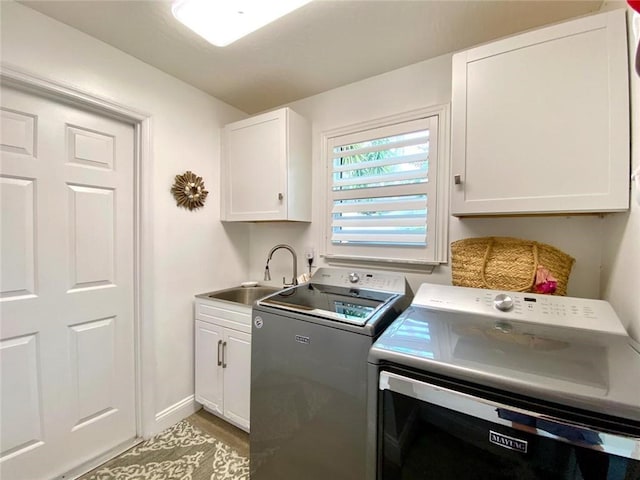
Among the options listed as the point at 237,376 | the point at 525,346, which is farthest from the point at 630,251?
the point at 237,376

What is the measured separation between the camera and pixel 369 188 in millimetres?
1846

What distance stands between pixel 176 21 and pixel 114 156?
0.87 metres

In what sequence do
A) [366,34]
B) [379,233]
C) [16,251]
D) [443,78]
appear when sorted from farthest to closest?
[379,233] → [443,78] → [366,34] → [16,251]

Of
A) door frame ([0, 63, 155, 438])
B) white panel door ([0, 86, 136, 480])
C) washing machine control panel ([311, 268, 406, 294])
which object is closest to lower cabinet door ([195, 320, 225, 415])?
door frame ([0, 63, 155, 438])

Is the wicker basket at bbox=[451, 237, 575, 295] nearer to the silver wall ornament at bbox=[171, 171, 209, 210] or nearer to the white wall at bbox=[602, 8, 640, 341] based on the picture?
the white wall at bbox=[602, 8, 640, 341]

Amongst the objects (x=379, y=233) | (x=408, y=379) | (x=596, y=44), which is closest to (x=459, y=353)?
(x=408, y=379)

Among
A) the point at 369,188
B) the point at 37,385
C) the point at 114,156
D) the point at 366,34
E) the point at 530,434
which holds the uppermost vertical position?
the point at 366,34

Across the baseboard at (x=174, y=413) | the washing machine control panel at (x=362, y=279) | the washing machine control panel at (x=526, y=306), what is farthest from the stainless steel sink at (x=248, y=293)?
the washing machine control panel at (x=526, y=306)

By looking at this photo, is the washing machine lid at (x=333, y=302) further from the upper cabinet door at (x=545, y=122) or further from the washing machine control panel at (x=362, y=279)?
the upper cabinet door at (x=545, y=122)

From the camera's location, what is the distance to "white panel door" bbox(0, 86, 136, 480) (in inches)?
51.9

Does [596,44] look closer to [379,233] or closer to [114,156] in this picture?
[379,233]

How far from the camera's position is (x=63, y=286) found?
1482 mm

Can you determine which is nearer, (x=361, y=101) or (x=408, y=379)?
(x=408, y=379)

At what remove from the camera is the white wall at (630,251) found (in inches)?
34.9
